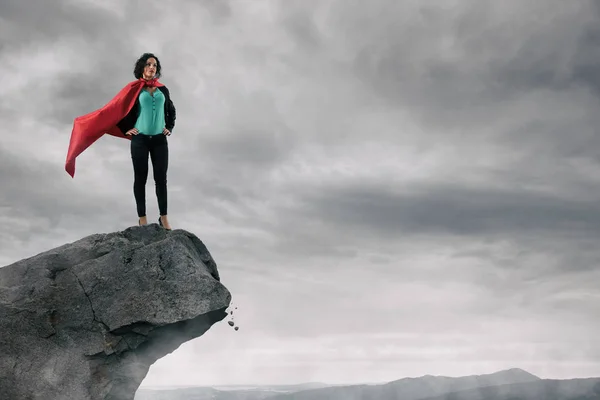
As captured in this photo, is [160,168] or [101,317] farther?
[160,168]

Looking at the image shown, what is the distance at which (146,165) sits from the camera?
55.0ft

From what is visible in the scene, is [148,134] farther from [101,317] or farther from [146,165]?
[101,317]

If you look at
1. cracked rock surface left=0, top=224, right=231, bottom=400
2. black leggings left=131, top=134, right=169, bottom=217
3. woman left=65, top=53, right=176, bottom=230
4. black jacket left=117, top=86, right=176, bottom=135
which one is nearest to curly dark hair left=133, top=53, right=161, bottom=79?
woman left=65, top=53, right=176, bottom=230

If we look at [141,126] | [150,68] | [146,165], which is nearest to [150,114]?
[141,126]

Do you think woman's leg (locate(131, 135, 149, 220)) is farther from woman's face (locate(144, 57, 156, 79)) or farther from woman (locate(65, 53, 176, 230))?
woman's face (locate(144, 57, 156, 79))

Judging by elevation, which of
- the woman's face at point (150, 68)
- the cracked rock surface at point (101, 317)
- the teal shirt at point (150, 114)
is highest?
the woman's face at point (150, 68)

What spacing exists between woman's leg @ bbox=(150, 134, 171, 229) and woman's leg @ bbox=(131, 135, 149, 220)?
23cm

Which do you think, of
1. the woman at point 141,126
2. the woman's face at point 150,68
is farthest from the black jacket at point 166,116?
the woman's face at point 150,68

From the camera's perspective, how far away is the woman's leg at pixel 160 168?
16734 mm

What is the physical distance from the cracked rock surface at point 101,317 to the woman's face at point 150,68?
4707mm

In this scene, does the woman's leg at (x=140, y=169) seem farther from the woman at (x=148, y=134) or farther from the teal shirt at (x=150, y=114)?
the teal shirt at (x=150, y=114)

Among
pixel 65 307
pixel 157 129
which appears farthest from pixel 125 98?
pixel 65 307

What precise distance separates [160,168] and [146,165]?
1.34 feet

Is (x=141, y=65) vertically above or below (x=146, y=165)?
above
